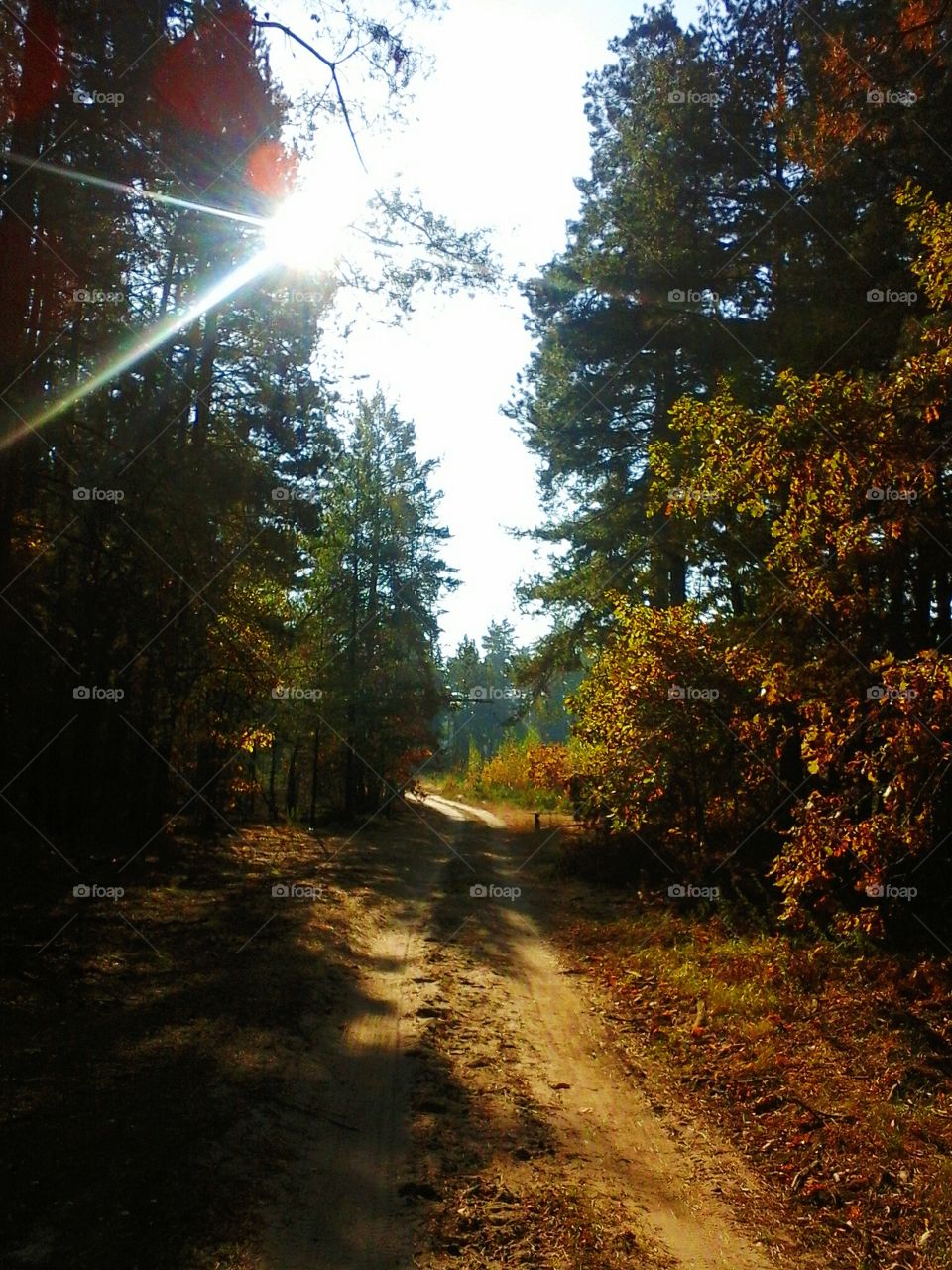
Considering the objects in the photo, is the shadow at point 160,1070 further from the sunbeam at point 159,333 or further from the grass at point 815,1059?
the sunbeam at point 159,333

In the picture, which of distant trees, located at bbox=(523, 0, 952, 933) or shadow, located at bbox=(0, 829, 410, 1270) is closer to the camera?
shadow, located at bbox=(0, 829, 410, 1270)

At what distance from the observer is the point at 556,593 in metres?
24.3

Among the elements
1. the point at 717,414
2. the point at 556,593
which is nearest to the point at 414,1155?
the point at 717,414

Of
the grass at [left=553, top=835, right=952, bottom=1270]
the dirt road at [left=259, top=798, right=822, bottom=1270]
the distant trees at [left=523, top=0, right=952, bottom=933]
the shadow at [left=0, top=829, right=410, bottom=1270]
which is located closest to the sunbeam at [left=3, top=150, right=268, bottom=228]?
the distant trees at [left=523, top=0, right=952, bottom=933]

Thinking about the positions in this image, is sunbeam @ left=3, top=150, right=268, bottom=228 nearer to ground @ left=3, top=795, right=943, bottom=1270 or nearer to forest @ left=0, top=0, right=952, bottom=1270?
forest @ left=0, top=0, right=952, bottom=1270

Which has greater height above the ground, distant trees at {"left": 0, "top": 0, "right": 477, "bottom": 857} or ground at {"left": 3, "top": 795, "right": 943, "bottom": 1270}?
distant trees at {"left": 0, "top": 0, "right": 477, "bottom": 857}

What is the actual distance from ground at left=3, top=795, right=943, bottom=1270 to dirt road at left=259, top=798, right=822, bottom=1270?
0.07 feet

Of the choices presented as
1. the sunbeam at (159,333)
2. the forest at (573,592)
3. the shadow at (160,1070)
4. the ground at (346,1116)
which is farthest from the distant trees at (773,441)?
the sunbeam at (159,333)

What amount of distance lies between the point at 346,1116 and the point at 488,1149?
105cm

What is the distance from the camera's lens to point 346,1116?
6.27 m

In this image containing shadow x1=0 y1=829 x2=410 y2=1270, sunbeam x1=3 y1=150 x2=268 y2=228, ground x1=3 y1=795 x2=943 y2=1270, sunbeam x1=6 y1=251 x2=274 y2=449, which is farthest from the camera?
sunbeam x1=6 y1=251 x2=274 y2=449

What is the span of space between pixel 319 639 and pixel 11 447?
20.6 meters

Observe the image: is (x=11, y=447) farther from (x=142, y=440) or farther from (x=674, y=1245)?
(x=674, y=1245)

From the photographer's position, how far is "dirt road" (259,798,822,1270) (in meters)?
4.65
